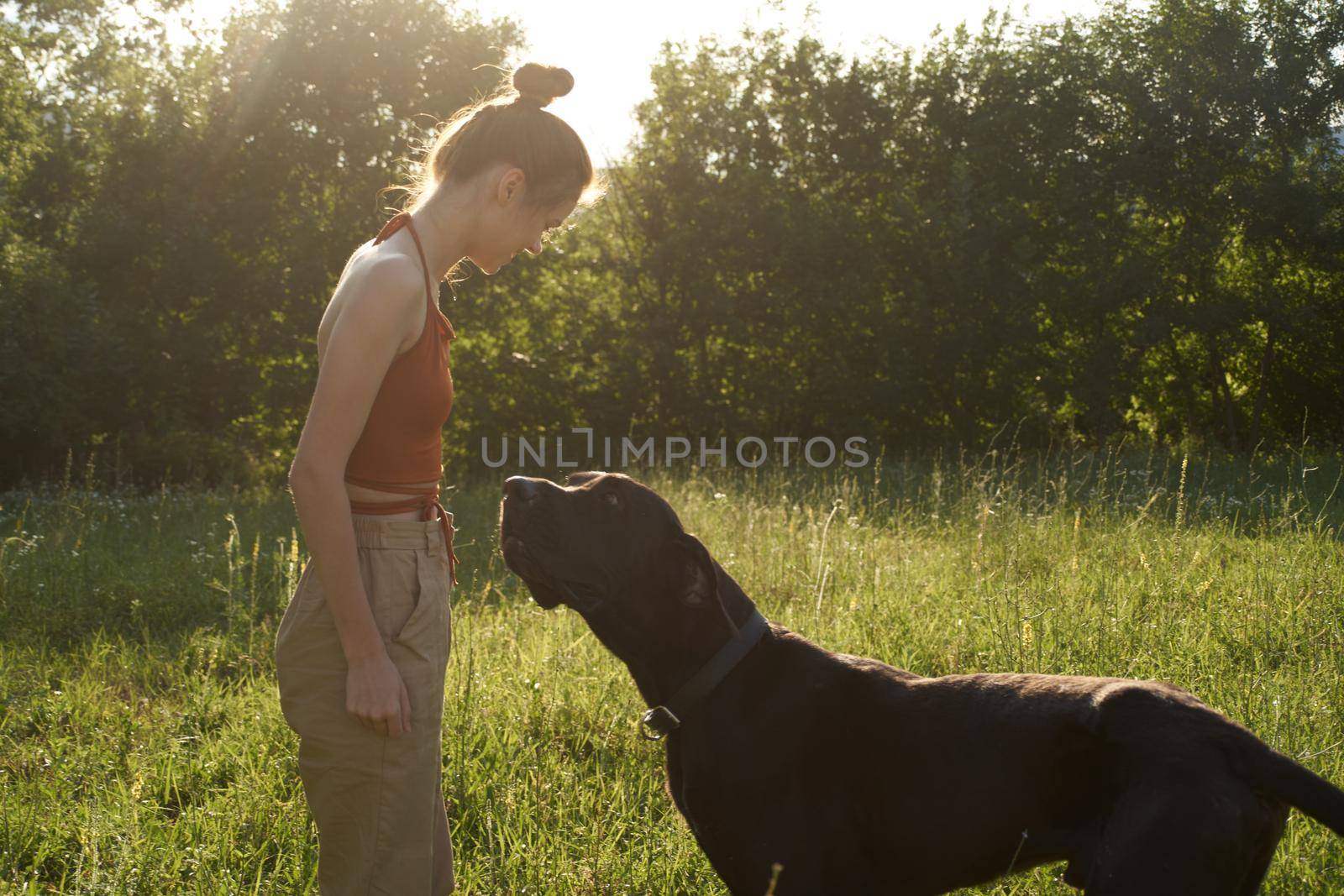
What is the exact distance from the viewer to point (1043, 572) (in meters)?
5.97

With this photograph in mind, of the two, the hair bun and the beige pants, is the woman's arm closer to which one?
the beige pants

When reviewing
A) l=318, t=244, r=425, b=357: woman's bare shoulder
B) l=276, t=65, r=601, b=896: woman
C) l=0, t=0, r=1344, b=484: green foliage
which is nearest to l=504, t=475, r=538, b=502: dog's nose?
l=276, t=65, r=601, b=896: woman

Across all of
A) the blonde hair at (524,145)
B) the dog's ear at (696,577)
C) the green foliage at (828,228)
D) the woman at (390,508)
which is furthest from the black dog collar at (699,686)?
the green foliage at (828,228)

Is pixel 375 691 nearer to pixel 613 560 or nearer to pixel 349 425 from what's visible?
pixel 349 425

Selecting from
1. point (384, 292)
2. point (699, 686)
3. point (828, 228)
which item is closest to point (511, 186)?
point (384, 292)

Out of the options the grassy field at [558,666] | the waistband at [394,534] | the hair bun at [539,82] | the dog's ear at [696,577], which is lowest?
the grassy field at [558,666]

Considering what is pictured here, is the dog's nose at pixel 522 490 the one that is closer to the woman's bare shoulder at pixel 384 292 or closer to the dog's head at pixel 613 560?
the dog's head at pixel 613 560

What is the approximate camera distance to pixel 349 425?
1.89 meters

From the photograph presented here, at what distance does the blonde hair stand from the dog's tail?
1977 mm

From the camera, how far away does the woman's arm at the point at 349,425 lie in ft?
6.16

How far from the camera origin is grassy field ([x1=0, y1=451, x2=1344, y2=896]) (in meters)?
3.18

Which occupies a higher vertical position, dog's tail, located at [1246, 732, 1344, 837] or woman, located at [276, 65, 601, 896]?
woman, located at [276, 65, 601, 896]

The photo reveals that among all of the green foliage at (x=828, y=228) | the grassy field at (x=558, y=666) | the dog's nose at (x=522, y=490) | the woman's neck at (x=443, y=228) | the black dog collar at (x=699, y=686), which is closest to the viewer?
the woman's neck at (x=443, y=228)

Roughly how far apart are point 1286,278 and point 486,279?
1495cm
